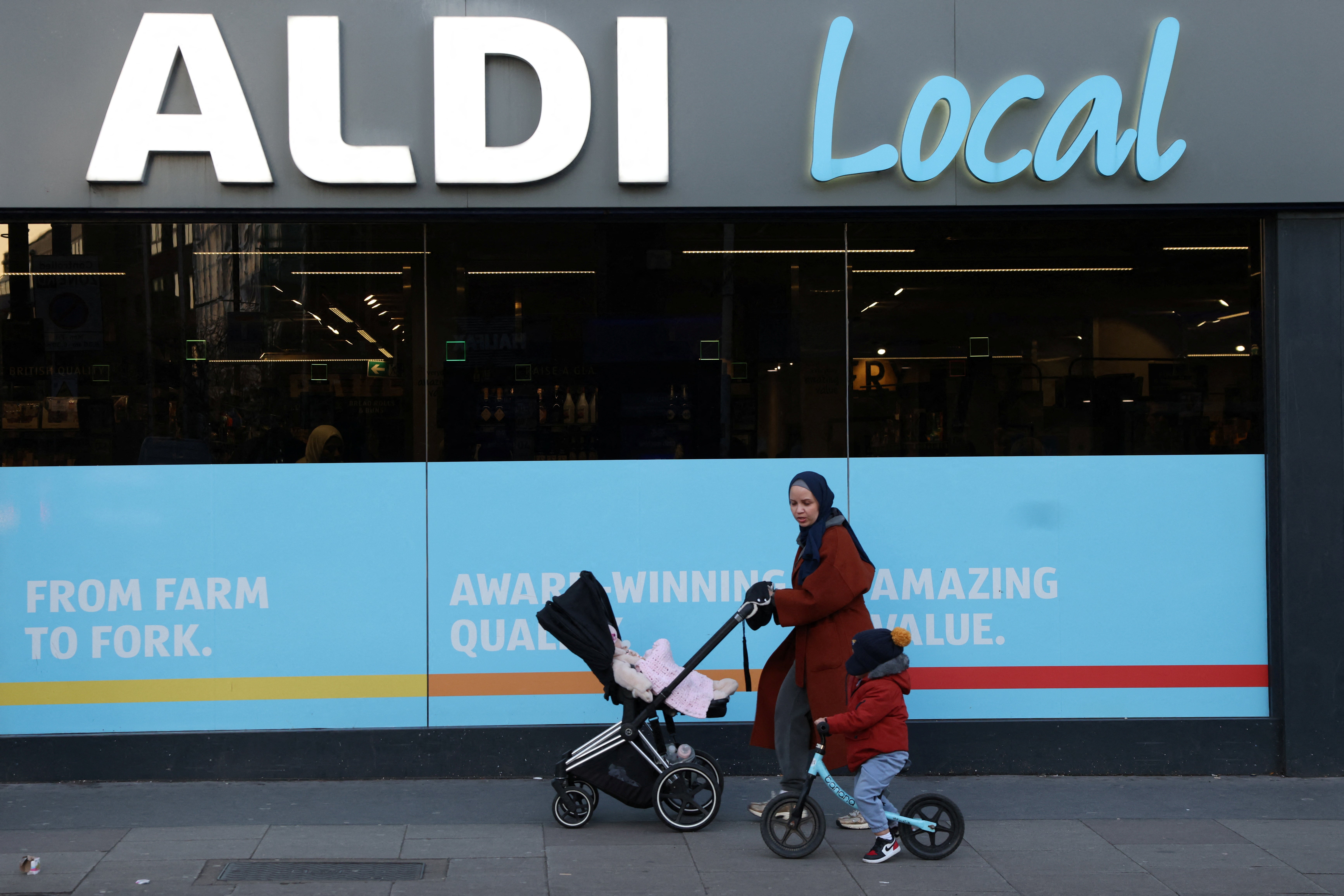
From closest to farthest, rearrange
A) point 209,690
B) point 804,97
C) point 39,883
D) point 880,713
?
point 39,883, point 880,713, point 804,97, point 209,690

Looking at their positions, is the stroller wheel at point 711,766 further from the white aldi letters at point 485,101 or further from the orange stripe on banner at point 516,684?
the white aldi letters at point 485,101

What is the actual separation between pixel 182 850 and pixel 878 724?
3348mm

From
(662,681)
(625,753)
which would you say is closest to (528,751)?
(625,753)

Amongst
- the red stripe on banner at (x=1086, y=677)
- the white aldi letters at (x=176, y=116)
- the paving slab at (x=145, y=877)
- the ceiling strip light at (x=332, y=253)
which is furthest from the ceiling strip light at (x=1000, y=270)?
the paving slab at (x=145, y=877)

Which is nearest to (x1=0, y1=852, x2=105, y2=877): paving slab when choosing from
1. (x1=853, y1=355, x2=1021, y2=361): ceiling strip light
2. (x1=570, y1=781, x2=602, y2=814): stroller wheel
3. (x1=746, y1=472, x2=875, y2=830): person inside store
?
(x1=570, y1=781, x2=602, y2=814): stroller wheel

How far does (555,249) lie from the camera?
7.25m

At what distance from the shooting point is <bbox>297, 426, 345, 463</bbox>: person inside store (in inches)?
283

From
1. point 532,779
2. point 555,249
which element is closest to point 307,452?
point 555,249

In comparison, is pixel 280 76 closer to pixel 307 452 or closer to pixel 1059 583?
pixel 307 452

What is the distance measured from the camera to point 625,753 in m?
6.00

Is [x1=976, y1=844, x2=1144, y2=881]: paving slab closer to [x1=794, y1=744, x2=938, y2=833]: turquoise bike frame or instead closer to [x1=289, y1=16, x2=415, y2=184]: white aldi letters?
[x1=794, y1=744, x2=938, y2=833]: turquoise bike frame

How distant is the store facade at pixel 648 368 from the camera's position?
22.6 ft

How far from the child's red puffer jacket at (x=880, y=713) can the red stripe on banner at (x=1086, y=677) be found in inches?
68.9

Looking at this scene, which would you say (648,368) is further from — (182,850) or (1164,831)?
(1164,831)
